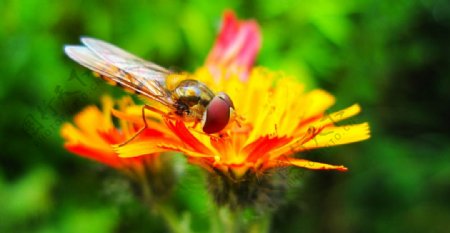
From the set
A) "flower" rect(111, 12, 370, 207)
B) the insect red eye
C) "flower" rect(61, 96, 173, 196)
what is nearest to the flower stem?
"flower" rect(61, 96, 173, 196)

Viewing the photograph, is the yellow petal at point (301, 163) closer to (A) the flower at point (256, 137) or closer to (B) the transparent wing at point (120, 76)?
(A) the flower at point (256, 137)

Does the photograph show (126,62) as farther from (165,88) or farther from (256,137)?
(256,137)

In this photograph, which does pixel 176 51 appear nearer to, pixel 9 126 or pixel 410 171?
pixel 9 126

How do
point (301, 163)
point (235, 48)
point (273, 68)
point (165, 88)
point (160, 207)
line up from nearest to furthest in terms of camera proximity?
1. point (301, 163)
2. point (165, 88)
3. point (160, 207)
4. point (235, 48)
5. point (273, 68)

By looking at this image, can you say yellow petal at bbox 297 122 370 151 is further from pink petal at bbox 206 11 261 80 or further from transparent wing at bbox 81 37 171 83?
pink petal at bbox 206 11 261 80

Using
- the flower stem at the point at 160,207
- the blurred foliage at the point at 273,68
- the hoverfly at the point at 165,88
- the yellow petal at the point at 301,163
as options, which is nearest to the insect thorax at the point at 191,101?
the hoverfly at the point at 165,88

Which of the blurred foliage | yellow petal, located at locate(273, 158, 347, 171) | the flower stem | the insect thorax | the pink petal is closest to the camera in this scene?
yellow petal, located at locate(273, 158, 347, 171)

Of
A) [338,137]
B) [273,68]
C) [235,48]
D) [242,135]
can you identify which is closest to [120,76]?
[242,135]
